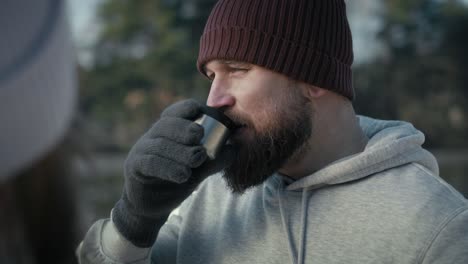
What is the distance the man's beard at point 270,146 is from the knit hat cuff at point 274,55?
9 cm

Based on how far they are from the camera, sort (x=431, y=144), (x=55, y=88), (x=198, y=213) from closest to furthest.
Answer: (x=55, y=88) < (x=198, y=213) < (x=431, y=144)

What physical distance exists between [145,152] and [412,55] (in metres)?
13.6

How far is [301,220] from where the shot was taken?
5.16 feet

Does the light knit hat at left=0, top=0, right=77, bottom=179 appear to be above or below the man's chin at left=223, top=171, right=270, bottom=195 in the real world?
above

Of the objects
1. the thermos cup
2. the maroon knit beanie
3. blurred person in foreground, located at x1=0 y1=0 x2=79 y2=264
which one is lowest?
the thermos cup

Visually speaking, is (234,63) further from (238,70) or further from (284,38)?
(284,38)

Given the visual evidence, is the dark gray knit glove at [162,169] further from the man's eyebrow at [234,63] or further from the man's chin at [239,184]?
the man's eyebrow at [234,63]

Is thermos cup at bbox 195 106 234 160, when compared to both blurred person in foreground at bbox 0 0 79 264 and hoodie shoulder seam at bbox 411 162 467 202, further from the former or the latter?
blurred person in foreground at bbox 0 0 79 264

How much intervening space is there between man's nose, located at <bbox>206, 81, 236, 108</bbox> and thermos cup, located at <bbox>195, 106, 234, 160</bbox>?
0.10m

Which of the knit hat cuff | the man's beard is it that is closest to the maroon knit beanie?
the knit hat cuff

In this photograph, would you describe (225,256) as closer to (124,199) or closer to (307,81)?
(124,199)

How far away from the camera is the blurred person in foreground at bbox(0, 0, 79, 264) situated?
315 millimetres

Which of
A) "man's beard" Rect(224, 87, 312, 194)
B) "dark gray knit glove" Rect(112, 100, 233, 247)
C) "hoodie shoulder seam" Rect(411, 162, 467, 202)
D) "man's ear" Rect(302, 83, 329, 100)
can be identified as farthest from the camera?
"man's ear" Rect(302, 83, 329, 100)

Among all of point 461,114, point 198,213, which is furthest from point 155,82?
point 198,213
